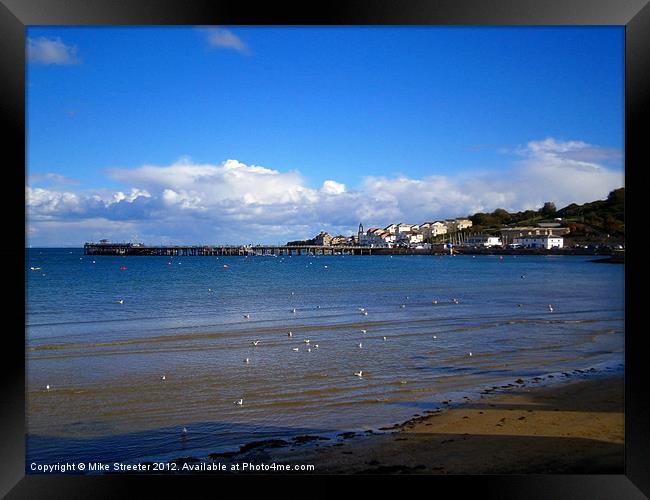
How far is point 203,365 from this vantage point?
5.79 meters

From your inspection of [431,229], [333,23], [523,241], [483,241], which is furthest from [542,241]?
[333,23]

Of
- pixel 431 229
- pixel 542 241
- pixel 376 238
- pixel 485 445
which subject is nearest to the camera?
pixel 485 445

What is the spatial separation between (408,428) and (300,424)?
758 mm

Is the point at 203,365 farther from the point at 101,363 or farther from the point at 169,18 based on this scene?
the point at 169,18

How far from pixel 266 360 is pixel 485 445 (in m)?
3.24

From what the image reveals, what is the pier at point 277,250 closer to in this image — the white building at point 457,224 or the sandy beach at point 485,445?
the white building at point 457,224

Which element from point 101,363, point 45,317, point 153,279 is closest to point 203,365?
A: point 101,363

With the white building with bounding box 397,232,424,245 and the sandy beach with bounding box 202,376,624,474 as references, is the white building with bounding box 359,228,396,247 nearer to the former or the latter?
the white building with bounding box 397,232,424,245

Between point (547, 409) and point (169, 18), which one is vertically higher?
point (169, 18)

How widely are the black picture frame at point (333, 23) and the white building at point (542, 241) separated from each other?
1615 cm

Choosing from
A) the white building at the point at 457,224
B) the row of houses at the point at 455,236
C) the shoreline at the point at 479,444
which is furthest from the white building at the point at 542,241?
the shoreline at the point at 479,444

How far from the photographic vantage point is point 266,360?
5957 millimetres

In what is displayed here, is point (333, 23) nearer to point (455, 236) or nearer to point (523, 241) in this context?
point (523, 241)

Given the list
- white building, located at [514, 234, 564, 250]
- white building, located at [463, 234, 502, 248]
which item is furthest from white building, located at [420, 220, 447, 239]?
white building, located at [514, 234, 564, 250]
